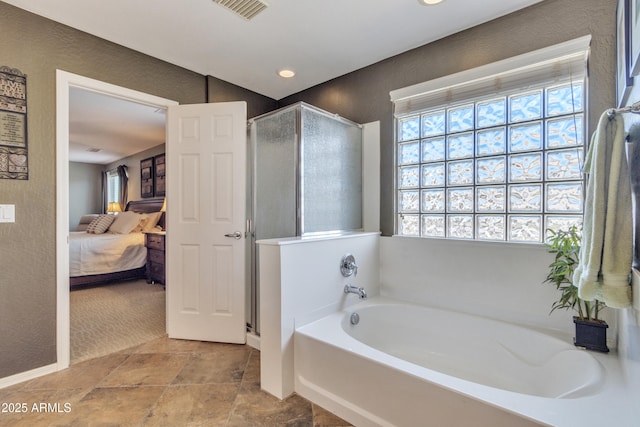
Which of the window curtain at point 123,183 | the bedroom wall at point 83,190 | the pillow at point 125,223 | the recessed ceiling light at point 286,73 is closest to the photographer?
the recessed ceiling light at point 286,73

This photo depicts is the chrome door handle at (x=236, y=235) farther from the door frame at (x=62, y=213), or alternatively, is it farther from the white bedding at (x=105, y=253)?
the white bedding at (x=105, y=253)

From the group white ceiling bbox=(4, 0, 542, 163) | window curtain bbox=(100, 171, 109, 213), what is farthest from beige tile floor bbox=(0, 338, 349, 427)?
window curtain bbox=(100, 171, 109, 213)

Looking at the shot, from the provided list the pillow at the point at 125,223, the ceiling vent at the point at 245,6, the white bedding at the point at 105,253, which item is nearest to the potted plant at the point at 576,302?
the ceiling vent at the point at 245,6

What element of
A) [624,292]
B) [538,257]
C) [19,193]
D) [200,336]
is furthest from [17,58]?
[538,257]

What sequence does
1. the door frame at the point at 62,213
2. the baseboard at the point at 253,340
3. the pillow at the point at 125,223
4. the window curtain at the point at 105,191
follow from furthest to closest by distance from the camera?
the window curtain at the point at 105,191 < the pillow at the point at 125,223 < the baseboard at the point at 253,340 < the door frame at the point at 62,213

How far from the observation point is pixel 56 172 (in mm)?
2062

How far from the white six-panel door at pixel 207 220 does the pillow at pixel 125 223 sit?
2.81m

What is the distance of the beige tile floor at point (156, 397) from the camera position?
1.58 metres

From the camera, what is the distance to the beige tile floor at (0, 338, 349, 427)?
158cm

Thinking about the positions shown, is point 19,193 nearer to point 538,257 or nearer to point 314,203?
point 314,203

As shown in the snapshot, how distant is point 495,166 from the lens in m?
2.09

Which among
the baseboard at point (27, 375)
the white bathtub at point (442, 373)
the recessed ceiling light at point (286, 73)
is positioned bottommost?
the baseboard at point (27, 375)

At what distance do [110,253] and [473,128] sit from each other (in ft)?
15.7

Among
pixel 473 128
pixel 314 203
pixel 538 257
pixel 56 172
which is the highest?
pixel 473 128
